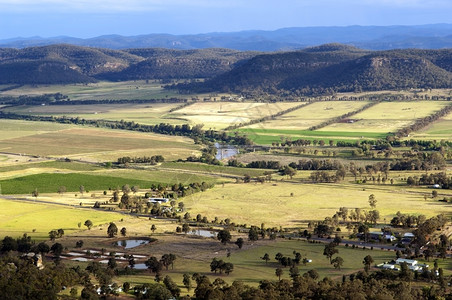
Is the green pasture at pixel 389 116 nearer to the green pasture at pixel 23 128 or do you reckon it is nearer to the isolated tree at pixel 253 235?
the green pasture at pixel 23 128

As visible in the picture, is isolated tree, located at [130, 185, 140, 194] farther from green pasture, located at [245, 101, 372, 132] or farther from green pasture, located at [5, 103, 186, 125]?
green pasture, located at [5, 103, 186, 125]

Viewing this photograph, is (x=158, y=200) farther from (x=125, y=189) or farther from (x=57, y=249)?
(x=57, y=249)

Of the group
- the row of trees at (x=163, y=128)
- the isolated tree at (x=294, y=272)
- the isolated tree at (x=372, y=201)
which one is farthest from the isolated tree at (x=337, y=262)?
the row of trees at (x=163, y=128)

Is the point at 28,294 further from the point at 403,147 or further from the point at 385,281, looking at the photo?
the point at 403,147

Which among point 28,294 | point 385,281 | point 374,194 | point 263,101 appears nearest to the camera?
point 28,294

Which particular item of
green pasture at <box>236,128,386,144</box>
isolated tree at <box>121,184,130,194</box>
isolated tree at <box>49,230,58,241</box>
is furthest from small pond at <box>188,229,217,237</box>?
green pasture at <box>236,128,386,144</box>

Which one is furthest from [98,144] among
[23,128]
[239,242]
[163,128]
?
[239,242]

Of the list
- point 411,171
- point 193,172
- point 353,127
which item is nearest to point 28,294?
point 193,172
